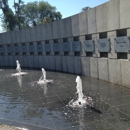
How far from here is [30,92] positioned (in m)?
7.70

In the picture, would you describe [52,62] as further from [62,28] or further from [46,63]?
[62,28]

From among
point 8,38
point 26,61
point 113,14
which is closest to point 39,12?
point 8,38

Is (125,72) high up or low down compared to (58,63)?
down

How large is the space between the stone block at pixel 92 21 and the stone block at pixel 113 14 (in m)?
1.20

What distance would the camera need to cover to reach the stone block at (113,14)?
751cm

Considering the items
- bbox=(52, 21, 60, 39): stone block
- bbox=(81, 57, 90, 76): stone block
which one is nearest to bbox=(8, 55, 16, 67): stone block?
bbox=(52, 21, 60, 39): stone block

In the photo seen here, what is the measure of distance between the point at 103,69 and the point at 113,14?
A: 281cm

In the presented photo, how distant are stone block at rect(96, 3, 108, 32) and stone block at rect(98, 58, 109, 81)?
61.8 inches

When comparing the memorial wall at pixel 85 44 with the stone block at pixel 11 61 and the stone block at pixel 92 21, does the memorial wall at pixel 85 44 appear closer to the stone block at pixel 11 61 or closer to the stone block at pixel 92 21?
the stone block at pixel 92 21

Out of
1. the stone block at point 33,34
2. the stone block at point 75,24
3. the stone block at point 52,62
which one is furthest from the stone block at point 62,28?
the stone block at point 33,34

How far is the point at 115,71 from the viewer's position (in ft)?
26.7

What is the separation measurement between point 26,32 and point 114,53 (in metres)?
10.3

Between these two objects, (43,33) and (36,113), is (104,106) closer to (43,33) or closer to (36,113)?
(36,113)

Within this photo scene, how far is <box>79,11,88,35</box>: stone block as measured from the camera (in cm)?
1002
